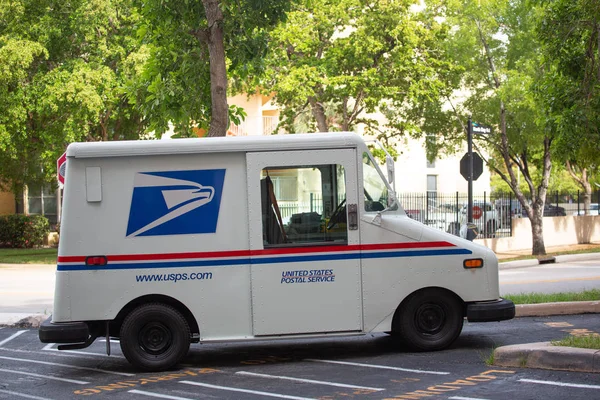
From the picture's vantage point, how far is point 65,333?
9.35m

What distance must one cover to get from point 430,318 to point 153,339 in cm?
329

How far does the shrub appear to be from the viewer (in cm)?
3847

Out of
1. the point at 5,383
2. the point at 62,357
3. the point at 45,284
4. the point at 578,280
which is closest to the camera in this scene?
the point at 5,383

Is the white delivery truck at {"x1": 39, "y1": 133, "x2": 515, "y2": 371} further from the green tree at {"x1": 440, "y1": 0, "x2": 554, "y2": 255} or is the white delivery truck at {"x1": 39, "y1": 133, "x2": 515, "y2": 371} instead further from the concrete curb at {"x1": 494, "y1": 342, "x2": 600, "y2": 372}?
the green tree at {"x1": 440, "y1": 0, "x2": 554, "y2": 255}

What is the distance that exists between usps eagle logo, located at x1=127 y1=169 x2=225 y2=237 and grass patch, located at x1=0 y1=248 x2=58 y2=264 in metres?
21.3

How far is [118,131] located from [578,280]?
19783 millimetres

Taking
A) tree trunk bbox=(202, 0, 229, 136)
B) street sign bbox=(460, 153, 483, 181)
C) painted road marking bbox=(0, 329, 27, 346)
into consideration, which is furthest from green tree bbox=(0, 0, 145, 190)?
painted road marking bbox=(0, 329, 27, 346)

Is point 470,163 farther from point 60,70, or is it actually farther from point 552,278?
point 60,70

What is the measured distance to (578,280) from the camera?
1875cm

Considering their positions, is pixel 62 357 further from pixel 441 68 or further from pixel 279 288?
pixel 441 68

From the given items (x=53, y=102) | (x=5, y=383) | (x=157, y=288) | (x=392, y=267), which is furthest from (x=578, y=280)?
(x=53, y=102)

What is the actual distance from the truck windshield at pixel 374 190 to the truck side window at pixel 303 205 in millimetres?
288

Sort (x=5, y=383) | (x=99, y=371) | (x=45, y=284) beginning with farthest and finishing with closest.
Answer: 1. (x=45, y=284)
2. (x=99, y=371)
3. (x=5, y=383)

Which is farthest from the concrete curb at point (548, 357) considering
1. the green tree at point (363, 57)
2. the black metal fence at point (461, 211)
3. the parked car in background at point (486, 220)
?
the parked car in background at point (486, 220)
